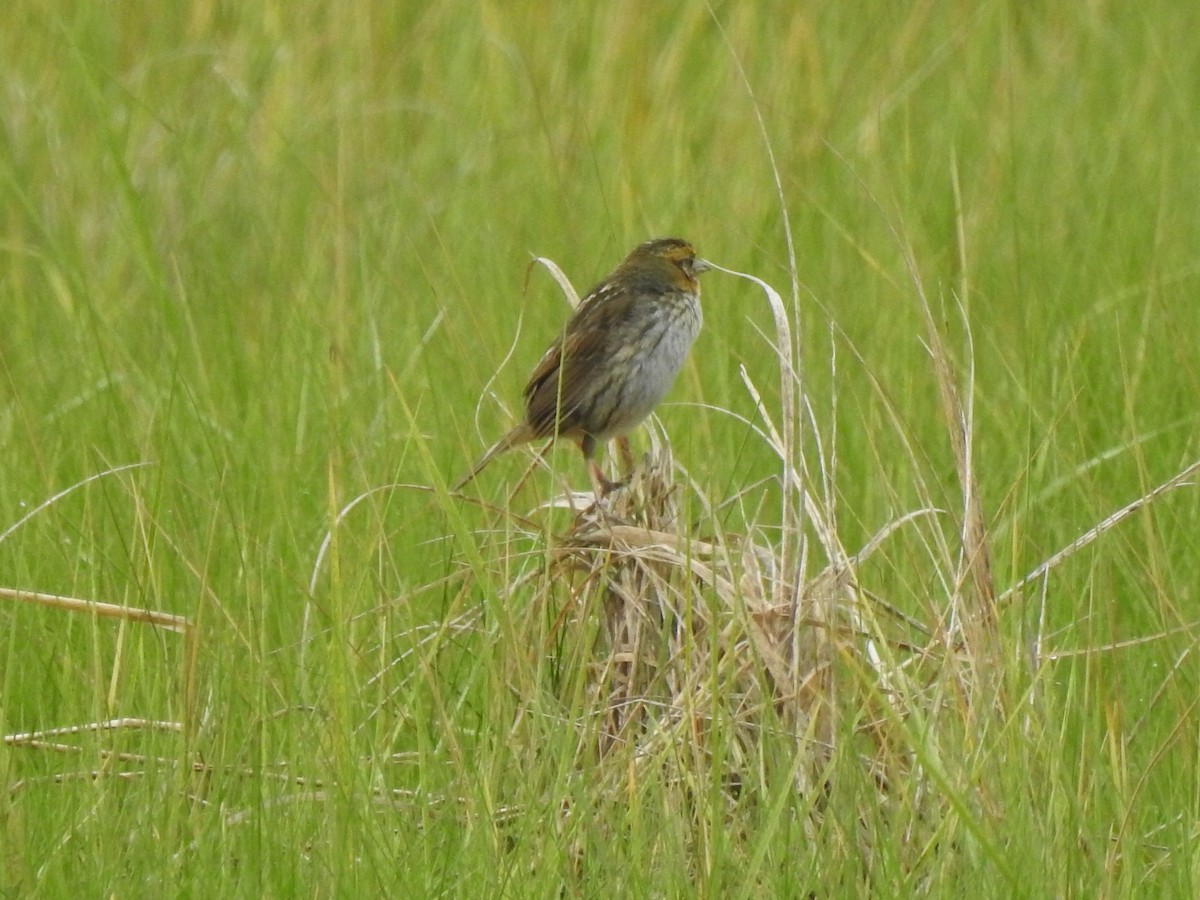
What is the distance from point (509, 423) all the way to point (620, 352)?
0.40 meters

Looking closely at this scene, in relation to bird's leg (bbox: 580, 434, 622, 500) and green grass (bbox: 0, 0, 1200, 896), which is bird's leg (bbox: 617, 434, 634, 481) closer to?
bird's leg (bbox: 580, 434, 622, 500)

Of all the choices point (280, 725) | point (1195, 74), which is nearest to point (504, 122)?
point (1195, 74)

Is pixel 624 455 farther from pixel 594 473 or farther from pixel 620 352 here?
pixel 620 352

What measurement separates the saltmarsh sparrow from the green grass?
0.40ft

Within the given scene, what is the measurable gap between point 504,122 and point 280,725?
171 inches

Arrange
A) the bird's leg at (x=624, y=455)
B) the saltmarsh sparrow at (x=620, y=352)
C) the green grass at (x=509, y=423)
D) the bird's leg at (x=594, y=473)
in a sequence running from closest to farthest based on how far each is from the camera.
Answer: the green grass at (x=509, y=423) → the bird's leg at (x=594, y=473) → the bird's leg at (x=624, y=455) → the saltmarsh sparrow at (x=620, y=352)

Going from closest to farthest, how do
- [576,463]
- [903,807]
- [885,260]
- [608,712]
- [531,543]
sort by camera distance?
[903,807]
[608,712]
[531,543]
[576,463]
[885,260]

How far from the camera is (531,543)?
439 centimetres

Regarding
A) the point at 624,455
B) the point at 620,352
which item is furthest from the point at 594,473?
the point at 620,352

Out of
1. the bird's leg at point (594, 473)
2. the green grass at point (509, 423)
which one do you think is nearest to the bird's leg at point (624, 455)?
the bird's leg at point (594, 473)

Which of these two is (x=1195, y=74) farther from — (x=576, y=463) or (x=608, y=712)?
(x=608, y=712)

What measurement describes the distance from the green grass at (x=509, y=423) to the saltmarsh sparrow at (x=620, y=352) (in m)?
0.12

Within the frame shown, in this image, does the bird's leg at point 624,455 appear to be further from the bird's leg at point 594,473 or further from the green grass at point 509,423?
the green grass at point 509,423

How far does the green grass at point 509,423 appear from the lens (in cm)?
318
